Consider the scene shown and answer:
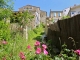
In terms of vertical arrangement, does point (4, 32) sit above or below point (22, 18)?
below

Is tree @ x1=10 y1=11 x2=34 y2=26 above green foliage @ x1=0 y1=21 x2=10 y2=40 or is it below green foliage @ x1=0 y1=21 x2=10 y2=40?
above

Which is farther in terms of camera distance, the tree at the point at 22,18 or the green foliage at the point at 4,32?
the tree at the point at 22,18

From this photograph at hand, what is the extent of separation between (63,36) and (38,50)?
4090 millimetres

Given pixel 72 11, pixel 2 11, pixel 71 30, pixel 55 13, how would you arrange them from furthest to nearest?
1. pixel 55 13
2. pixel 72 11
3. pixel 2 11
4. pixel 71 30

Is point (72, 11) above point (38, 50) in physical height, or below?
above

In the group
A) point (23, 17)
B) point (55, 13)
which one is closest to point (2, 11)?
point (23, 17)

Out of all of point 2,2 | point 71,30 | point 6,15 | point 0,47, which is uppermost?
point 2,2

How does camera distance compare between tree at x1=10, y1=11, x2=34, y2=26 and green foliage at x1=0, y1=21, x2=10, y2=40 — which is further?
tree at x1=10, y1=11, x2=34, y2=26

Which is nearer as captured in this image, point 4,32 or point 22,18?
point 4,32

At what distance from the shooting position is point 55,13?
66.0 m

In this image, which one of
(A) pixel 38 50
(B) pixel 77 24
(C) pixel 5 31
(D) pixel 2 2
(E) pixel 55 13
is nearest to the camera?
(A) pixel 38 50

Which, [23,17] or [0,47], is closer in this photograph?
[0,47]

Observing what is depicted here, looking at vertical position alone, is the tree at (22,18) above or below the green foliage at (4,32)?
above

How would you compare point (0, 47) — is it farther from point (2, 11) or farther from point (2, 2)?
point (2, 2)
